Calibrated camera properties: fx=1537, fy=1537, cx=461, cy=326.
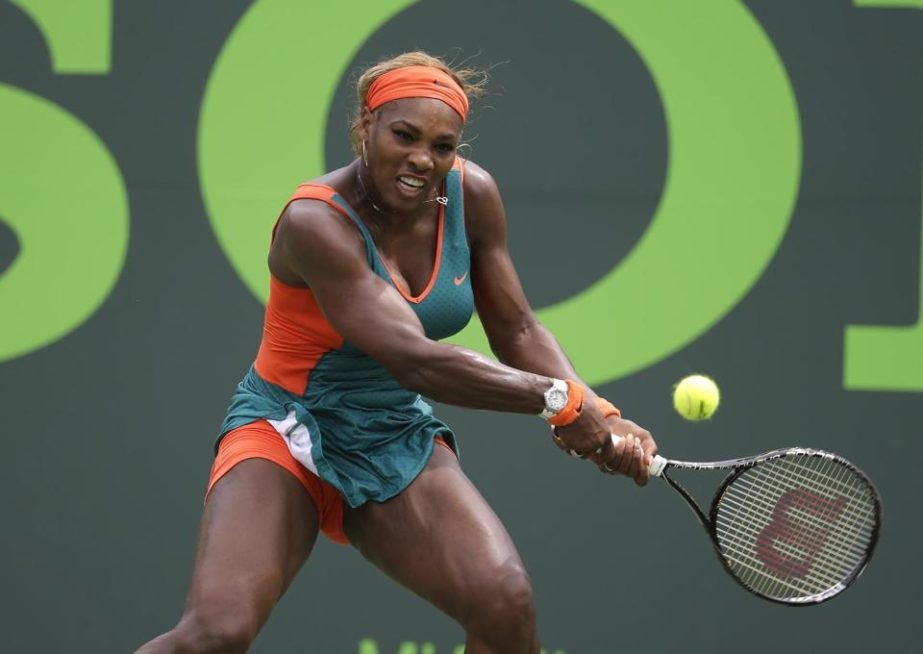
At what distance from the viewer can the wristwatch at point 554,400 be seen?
3428 millimetres

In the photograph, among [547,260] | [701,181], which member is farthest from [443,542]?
[701,181]

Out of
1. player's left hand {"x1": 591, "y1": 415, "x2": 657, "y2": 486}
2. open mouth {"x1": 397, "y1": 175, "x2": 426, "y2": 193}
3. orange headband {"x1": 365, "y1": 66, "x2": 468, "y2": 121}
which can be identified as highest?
orange headband {"x1": 365, "y1": 66, "x2": 468, "y2": 121}

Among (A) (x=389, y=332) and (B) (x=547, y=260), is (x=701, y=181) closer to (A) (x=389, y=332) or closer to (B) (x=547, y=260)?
(B) (x=547, y=260)

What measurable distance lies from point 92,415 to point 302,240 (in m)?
1.98

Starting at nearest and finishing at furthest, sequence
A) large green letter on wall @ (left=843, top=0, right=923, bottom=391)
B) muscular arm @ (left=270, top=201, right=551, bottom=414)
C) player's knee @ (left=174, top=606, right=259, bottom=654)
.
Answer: player's knee @ (left=174, top=606, right=259, bottom=654)
muscular arm @ (left=270, top=201, right=551, bottom=414)
large green letter on wall @ (left=843, top=0, right=923, bottom=391)

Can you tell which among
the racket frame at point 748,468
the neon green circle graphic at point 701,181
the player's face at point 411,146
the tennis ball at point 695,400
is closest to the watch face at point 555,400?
the racket frame at point 748,468

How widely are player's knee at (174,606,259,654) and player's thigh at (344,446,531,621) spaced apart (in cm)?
42

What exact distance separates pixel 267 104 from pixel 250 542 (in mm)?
2129

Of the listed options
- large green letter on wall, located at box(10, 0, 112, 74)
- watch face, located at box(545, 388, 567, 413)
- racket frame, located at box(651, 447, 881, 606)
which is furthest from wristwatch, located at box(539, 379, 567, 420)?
large green letter on wall, located at box(10, 0, 112, 74)

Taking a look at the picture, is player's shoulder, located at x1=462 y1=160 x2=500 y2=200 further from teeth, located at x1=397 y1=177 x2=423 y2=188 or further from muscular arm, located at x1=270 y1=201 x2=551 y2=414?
muscular arm, located at x1=270 y1=201 x2=551 y2=414

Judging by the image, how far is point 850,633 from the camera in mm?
5156

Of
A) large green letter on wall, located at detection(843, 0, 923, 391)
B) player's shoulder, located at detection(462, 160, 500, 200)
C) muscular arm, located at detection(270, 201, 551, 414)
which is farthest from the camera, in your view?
large green letter on wall, located at detection(843, 0, 923, 391)

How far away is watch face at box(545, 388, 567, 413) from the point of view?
3428mm

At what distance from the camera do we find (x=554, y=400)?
3430mm
